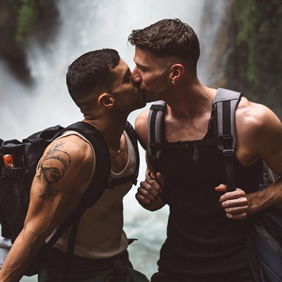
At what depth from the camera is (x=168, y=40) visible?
215 centimetres

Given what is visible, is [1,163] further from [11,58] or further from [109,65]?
[11,58]

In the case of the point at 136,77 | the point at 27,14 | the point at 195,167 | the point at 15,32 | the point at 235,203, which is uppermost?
the point at 27,14

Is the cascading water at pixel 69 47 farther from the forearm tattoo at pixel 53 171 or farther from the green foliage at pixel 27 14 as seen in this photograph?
the forearm tattoo at pixel 53 171

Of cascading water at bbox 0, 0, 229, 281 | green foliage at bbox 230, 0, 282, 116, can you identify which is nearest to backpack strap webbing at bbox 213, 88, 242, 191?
cascading water at bbox 0, 0, 229, 281

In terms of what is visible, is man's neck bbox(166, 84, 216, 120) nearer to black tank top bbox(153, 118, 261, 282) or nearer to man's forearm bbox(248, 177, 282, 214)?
black tank top bbox(153, 118, 261, 282)

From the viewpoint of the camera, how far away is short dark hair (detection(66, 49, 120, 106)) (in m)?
1.97

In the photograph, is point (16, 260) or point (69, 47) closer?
point (16, 260)

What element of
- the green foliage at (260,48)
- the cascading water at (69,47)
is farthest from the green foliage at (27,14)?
the green foliage at (260,48)

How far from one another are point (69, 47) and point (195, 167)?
8219mm

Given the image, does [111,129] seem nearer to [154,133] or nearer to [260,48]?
[154,133]

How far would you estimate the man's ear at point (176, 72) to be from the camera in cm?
216

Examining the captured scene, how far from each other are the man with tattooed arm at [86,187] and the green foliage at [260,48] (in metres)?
7.45

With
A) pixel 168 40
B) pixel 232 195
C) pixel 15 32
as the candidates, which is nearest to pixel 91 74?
pixel 168 40

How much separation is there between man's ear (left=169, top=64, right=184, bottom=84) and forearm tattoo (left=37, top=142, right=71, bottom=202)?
62 cm
